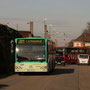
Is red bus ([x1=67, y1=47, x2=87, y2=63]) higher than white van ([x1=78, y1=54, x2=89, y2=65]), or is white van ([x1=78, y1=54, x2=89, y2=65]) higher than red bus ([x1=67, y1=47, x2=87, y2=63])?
red bus ([x1=67, y1=47, x2=87, y2=63])

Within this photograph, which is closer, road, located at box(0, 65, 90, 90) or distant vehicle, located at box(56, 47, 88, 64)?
road, located at box(0, 65, 90, 90)

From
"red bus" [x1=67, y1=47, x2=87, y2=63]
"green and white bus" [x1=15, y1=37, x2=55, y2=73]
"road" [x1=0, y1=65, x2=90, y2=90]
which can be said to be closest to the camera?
"road" [x1=0, y1=65, x2=90, y2=90]

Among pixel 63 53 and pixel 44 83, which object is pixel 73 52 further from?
pixel 44 83

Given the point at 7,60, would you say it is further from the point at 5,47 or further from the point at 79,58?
the point at 79,58

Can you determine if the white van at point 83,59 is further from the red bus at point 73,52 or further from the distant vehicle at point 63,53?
the distant vehicle at point 63,53

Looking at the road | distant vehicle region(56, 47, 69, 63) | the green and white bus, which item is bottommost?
the road

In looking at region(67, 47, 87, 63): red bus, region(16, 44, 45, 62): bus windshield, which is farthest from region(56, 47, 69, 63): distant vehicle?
region(16, 44, 45, 62): bus windshield

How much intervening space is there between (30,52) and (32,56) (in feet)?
1.17

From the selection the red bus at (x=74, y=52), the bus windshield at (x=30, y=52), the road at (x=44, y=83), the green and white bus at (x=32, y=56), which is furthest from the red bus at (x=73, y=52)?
the road at (x=44, y=83)

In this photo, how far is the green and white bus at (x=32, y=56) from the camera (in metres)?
23.5

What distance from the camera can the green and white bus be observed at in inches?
924

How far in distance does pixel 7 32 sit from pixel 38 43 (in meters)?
10.9

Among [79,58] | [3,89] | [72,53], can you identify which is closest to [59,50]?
[72,53]

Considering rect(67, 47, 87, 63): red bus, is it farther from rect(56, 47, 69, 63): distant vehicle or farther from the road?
the road
